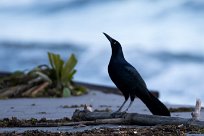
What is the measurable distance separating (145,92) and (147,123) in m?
0.58

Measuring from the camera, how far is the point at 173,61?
14.9m

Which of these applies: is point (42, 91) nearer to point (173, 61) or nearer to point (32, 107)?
point (32, 107)

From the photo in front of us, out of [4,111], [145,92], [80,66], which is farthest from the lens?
[80,66]

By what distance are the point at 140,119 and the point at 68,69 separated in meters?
5.10

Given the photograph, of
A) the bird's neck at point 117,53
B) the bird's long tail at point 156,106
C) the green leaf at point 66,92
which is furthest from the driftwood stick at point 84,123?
the green leaf at point 66,92

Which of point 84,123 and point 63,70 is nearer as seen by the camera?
point 84,123

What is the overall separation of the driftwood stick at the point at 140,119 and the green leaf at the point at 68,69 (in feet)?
15.0

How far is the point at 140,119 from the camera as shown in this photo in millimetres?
5223

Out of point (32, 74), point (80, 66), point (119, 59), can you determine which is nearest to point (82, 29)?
point (80, 66)

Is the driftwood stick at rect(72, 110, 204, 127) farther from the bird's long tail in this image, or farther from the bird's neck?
the bird's neck

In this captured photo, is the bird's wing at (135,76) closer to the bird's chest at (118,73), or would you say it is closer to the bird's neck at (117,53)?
the bird's chest at (118,73)

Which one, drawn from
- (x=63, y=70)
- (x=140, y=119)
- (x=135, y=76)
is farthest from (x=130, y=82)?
(x=63, y=70)

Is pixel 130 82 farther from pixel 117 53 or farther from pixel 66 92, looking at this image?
pixel 66 92

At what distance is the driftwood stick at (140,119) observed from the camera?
5.00 metres
